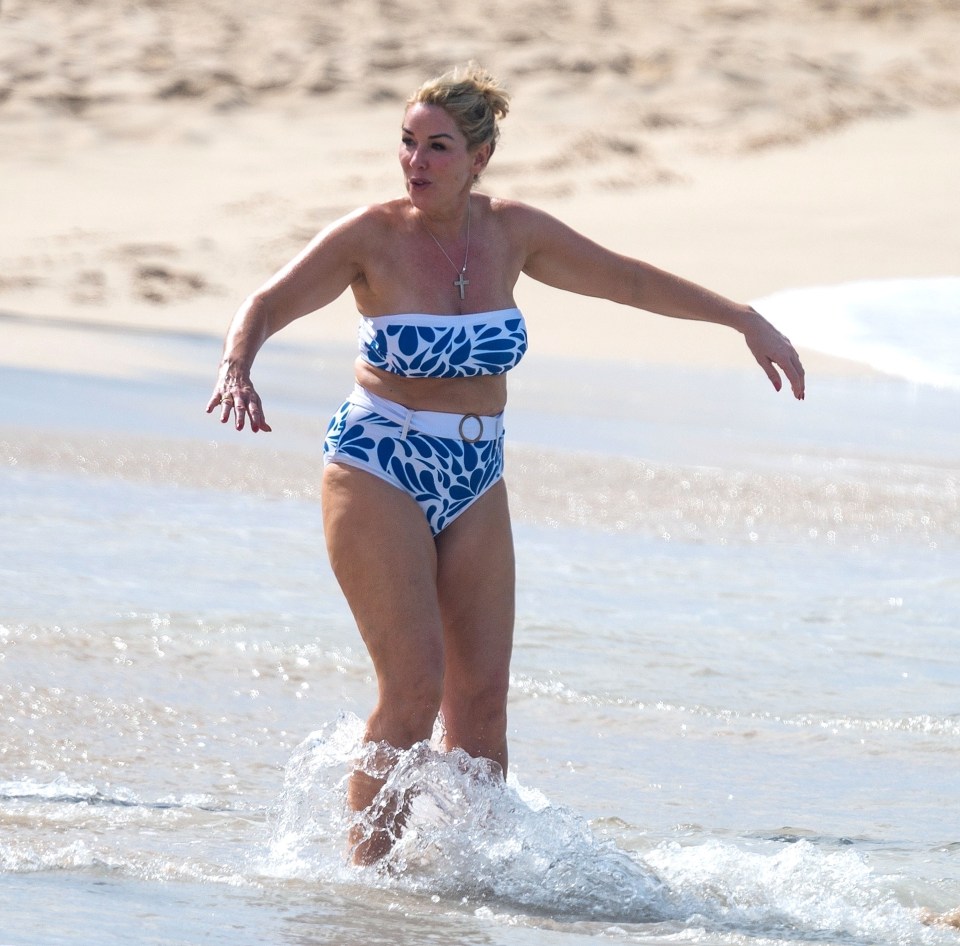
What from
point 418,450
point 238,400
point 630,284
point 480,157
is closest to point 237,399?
point 238,400

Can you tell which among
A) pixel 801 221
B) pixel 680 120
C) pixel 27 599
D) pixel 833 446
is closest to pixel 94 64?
pixel 680 120

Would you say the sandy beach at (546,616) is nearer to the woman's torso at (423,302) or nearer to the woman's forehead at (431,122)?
the woman's torso at (423,302)

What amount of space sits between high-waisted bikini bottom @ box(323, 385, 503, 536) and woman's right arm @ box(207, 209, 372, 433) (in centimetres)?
24

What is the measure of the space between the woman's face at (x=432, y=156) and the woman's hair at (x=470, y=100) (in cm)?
2

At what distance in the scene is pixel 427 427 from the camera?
417 centimetres

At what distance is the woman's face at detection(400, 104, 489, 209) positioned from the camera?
13.6 feet

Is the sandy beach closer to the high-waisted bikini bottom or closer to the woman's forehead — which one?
the high-waisted bikini bottom

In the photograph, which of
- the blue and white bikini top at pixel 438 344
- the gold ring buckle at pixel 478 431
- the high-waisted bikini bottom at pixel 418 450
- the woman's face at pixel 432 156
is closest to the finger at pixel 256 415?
the high-waisted bikini bottom at pixel 418 450

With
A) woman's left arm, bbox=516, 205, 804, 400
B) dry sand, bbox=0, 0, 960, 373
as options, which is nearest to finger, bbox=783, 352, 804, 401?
woman's left arm, bbox=516, 205, 804, 400

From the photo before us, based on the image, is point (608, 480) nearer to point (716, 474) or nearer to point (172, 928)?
point (716, 474)

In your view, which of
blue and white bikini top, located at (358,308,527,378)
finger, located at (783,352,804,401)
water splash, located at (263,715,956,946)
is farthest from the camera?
finger, located at (783,352,804,401)

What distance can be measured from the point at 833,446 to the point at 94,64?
74.9 feet

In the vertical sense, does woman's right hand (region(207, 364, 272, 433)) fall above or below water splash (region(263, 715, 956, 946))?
above

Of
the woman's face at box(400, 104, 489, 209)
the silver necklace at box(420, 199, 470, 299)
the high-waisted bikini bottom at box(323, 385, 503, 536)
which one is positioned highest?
the woman's face at box(400, 104, 489, 209)
